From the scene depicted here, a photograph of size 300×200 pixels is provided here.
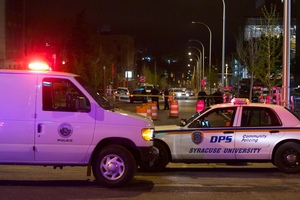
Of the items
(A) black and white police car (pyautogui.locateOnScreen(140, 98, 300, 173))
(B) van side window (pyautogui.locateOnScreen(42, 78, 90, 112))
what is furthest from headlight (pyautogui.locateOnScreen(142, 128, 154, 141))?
(A) black and white police car (pyautogui.locateOnScreen(140, 98, 300, 173))

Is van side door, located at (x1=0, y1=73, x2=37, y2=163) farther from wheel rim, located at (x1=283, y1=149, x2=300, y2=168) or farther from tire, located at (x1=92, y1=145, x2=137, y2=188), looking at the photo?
wheel rim, located at (x1=283, y1=149, x2=300, y2=168)

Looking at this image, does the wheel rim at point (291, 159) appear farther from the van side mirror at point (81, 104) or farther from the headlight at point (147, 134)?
the van side mirror at point (81, 104)

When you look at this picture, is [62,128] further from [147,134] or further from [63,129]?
[147,134]

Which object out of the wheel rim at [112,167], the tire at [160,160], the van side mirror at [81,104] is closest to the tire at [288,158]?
the tire at [160,160]

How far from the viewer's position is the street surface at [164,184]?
7433mm

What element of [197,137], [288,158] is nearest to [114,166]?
[197,137]

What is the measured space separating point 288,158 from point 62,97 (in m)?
4.77

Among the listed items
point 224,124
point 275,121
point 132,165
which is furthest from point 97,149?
point 275,121

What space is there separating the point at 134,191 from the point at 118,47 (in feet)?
297

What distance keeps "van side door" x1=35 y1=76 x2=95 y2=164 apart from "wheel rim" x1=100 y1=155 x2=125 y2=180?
38 centimetres

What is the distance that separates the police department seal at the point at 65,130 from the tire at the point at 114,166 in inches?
24.9

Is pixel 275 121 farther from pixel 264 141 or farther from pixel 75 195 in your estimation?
pixel 75 195

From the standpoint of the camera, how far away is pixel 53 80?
312 inches

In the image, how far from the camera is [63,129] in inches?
305
